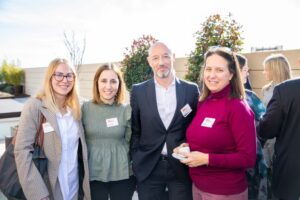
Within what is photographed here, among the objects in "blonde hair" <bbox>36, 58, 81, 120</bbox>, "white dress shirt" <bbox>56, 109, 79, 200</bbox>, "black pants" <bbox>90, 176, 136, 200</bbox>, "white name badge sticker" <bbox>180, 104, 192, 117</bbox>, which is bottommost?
"black pants" <bbox>90, 176, 136, 200</bbox>

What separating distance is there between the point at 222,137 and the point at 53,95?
1286 mm

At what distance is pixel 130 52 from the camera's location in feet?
21.3

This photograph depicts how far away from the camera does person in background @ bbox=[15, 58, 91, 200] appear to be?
78.6 inches

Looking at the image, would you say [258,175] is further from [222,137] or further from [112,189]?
[112,189]

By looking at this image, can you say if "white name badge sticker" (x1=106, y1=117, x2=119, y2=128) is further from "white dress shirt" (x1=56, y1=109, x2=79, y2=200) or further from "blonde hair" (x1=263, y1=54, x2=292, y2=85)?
"blonde hair" (x1=263, y1=54, x2=292, y2=85)

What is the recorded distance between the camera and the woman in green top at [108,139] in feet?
7.85

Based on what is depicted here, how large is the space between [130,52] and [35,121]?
4606mm

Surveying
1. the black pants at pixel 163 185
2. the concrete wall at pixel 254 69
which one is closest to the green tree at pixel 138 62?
the concrete wall at pixel 254 69

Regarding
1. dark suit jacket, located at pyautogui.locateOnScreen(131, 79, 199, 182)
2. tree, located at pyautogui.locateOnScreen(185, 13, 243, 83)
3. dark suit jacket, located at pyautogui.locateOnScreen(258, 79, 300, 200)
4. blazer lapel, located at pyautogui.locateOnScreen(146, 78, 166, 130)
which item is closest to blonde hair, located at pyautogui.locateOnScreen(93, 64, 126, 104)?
dark suit jacket, located at pyautogui.locateOnScreen(131, 79, 199, 182)

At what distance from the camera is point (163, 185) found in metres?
2.46

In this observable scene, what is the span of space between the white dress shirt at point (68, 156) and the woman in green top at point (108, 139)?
0.16 meters

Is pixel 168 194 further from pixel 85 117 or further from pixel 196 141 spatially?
pixel 85 117

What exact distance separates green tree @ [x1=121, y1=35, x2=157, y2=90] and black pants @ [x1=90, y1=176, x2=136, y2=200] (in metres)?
3.93

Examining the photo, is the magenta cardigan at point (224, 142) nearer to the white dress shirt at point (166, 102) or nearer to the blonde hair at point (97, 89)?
the white dress shirt at point (166, 102)
